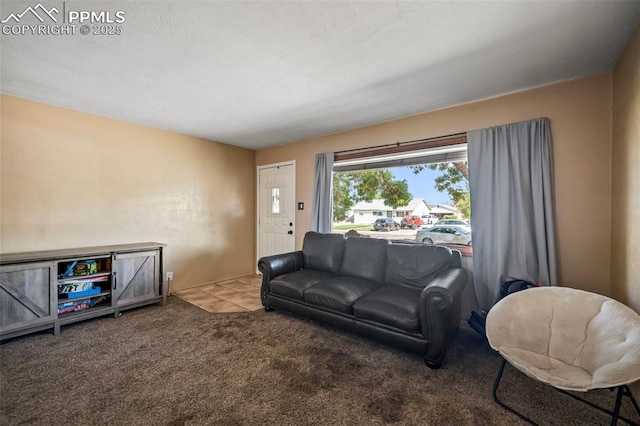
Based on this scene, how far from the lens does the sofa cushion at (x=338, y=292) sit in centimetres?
261

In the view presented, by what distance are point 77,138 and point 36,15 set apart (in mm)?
1914

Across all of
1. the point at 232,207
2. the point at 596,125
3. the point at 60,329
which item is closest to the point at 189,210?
the point at 232,207

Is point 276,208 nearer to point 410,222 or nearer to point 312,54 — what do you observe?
point 410,222

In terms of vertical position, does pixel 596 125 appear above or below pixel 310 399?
above

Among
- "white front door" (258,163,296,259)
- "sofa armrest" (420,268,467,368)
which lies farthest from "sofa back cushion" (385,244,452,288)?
"white front door" (258,163,296,259)

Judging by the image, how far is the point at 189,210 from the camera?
169 inches

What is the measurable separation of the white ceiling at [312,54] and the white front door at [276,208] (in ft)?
5.64

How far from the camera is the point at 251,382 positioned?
1.93m

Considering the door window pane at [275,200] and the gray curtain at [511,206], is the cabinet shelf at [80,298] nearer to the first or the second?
the door window pane at [275,200]

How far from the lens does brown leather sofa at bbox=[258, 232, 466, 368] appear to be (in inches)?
83.9

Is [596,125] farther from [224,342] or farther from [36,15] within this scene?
[36,15]

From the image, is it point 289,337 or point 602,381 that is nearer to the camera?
point 602,381

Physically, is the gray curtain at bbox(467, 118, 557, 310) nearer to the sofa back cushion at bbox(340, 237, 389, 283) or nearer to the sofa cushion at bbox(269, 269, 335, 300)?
the sofa back cushion at bbox(340, 237, 389, 283)

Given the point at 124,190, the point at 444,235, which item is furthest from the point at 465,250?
the point at 124,190
